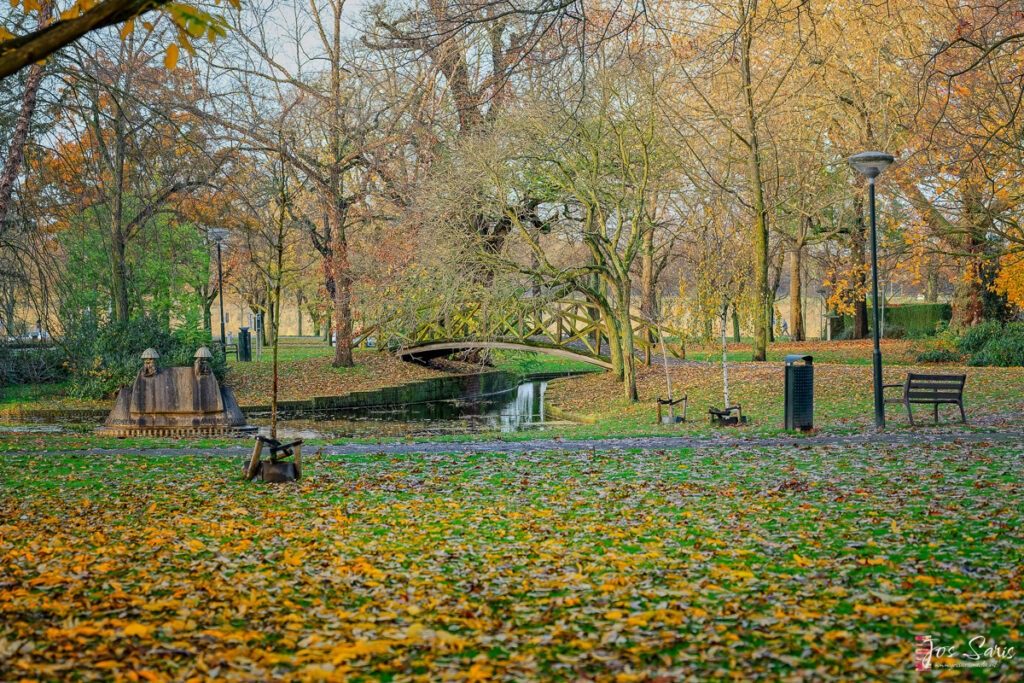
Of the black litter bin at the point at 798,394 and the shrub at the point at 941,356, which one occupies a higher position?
the shrub at the point at 941,356

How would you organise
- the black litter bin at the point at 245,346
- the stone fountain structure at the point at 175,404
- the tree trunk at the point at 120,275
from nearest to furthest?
the stone fountain structure at the point at 175,404 < the tree trunk at the point at 120,275 < the black litter bin at the point at 245,346

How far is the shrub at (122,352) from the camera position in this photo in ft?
85.6

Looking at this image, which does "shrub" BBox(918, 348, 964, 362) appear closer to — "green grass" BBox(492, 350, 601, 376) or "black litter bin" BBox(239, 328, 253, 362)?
"green grass" BBox(492, 350, 601, 376)

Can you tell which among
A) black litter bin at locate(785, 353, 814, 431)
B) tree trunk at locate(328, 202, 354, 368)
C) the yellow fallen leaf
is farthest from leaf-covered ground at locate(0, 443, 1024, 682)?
tree trunk at locate(328, 202, 354, 368)

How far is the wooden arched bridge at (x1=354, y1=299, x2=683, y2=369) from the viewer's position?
88.5 ft

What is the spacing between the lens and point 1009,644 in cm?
506

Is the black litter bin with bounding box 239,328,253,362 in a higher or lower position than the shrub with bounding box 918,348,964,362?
higher

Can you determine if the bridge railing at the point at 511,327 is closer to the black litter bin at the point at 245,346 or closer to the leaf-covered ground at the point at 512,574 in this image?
the black litter bin at the point at 245,346

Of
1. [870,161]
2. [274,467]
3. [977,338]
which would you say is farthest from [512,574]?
[977,338]

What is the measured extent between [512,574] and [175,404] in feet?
48.7

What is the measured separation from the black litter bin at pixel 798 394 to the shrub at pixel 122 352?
17.1 m

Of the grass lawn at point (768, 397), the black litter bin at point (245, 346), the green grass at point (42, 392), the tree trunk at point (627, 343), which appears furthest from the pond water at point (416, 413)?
the black litter bin at point (245, 346)

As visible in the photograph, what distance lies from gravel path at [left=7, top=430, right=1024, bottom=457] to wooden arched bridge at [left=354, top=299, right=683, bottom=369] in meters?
9.96

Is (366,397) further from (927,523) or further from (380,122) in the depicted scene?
(927,523)
